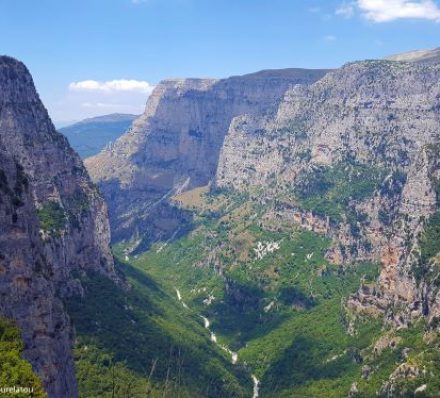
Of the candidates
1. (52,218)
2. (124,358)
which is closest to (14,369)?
(124,358)

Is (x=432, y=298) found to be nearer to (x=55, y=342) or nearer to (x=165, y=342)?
(x=165, y=342)

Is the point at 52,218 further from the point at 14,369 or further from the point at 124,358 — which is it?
the point at 14,369

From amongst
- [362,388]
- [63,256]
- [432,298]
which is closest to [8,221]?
[63,256]

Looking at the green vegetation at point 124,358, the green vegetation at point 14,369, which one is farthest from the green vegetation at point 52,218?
the green vegetation at point 14,369

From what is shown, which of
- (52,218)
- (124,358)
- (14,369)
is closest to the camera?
(14,369)

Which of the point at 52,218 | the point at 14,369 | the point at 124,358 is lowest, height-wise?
the point at 124,358

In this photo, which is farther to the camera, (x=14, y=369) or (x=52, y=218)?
(x=52, y=218)

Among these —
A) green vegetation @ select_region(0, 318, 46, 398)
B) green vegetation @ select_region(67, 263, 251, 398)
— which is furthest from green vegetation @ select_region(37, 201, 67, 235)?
green vegetation @ select_region(0, 318, 46, 398)
